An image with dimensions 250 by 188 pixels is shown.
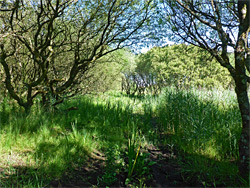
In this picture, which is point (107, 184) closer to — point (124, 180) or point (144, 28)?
point (124, 180)

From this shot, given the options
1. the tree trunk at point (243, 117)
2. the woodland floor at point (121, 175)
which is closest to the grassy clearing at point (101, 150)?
the woodland floor at point (121, 175)

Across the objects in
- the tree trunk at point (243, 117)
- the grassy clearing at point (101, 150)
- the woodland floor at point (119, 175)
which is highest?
the tree trunk at point (243, 117)

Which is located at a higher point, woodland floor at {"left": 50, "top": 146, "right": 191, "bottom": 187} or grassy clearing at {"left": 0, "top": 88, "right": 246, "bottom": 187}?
grassy clearing at {"left": 0, "top": 88, "right": 246, "bottom": 187}

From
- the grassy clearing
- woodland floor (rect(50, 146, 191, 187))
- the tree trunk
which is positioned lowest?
woodland floor (rect(50, 146, 191, 187))

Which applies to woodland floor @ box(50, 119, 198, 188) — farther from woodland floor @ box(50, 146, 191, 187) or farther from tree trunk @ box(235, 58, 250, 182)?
tree trunk @ box(235, 58, 250, 182)

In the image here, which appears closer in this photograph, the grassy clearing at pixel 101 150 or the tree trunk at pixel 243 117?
the tree trunk at pixel 243 117

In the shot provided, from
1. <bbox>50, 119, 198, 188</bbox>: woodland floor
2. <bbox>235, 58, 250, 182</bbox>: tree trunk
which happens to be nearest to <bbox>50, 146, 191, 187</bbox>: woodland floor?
<bbox>50, 119, 198, 188</bbox>: woodland floor

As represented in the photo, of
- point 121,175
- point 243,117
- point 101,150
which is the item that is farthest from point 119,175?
point 243,117

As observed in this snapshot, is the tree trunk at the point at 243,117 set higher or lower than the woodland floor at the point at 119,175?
higher

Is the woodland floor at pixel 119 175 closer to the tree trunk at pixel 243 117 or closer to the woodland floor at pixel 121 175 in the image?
the woodland floor at pixel 121 175

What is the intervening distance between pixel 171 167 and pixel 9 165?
2.52m

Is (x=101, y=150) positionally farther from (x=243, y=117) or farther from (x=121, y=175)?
(x=243, y=117)

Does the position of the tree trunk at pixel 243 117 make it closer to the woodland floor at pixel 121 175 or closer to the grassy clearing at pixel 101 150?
the grassy clearing at pixel 101 150

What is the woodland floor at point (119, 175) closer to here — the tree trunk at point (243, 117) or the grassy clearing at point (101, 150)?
→ the grassy clearing at point (101, 150)
